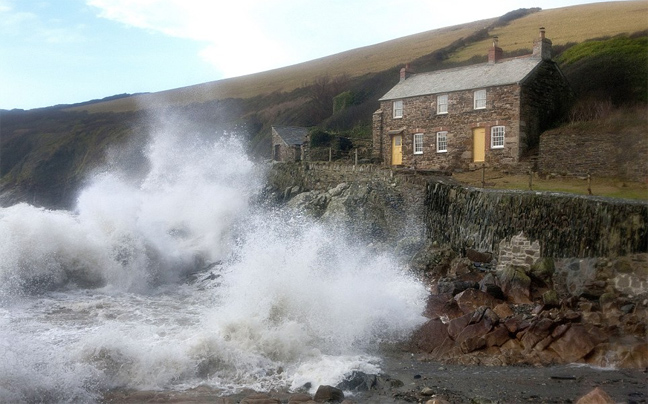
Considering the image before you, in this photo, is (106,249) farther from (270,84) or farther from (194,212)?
(270,84)

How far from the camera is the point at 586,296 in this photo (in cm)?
1310

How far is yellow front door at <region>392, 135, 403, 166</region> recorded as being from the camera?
1172 inches

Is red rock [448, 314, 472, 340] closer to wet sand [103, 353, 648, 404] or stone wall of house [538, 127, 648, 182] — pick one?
wet sand [103, 353, 648, 404]

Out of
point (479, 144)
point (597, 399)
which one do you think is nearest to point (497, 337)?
point (597, 399)

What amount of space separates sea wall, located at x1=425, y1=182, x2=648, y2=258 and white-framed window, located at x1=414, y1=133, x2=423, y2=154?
28.7ft

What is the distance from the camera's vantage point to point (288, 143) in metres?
33.6

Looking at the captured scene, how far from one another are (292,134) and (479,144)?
41.6 feet

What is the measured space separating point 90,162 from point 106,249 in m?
34.9

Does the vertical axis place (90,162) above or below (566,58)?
below

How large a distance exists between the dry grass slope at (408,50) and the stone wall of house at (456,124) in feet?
50.0

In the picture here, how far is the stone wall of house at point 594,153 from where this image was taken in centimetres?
2081

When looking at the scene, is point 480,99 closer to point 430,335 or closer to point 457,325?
point 457,325

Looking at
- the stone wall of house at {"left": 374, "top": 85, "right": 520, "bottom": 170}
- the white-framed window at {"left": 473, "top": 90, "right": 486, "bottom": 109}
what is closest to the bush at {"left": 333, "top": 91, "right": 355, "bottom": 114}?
the stone wall of house at {"left": 374, "top": 85, "right": 520, "bottom": 170}

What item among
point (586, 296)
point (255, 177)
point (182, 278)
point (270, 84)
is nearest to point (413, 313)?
point (586, 296)
